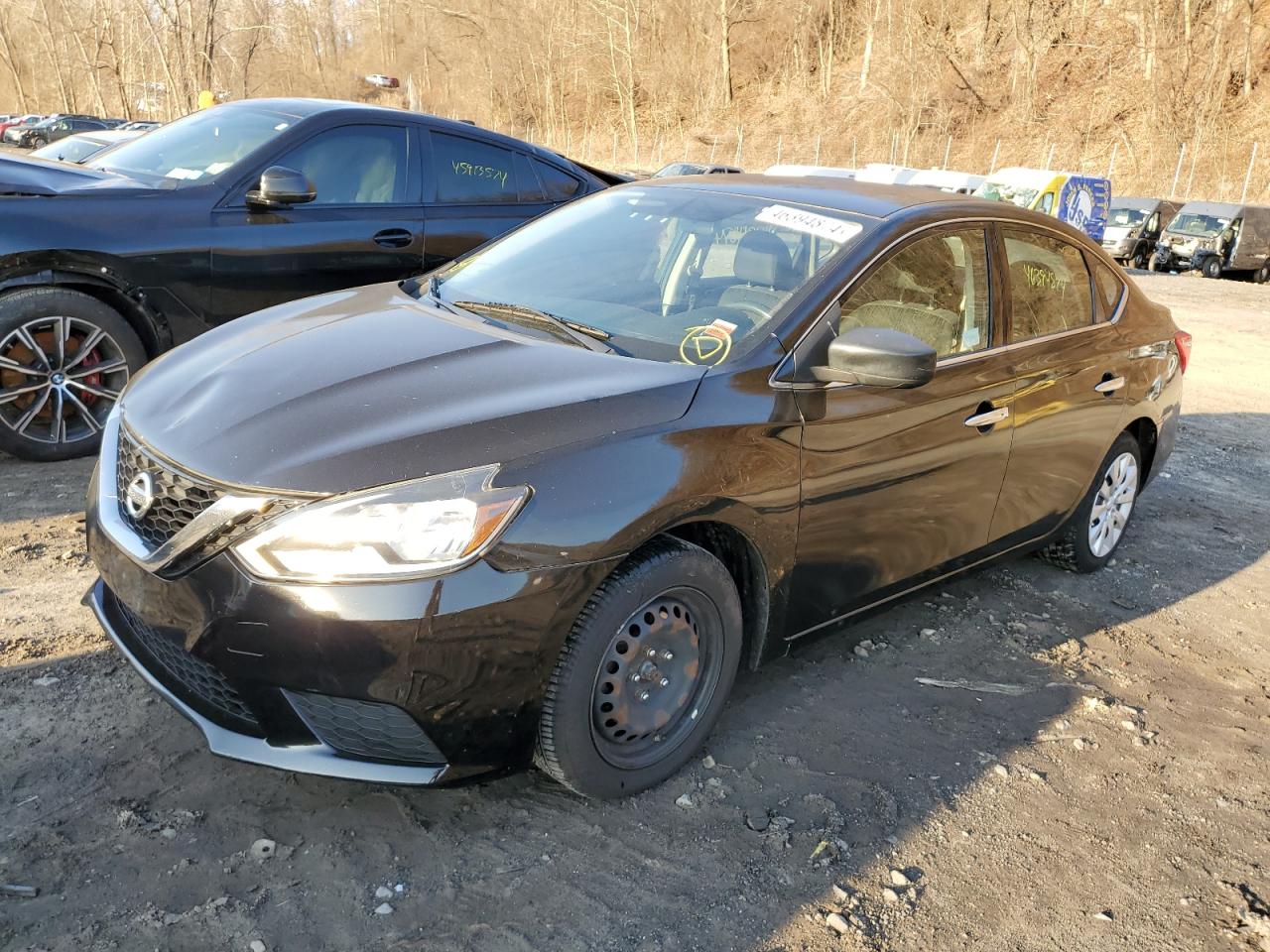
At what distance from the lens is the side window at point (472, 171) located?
5.96 m

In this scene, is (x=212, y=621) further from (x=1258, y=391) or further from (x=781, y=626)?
(x=1258, y=391)

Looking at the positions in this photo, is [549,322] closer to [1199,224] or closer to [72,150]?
[72,150]

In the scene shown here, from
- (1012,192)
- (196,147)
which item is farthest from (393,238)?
(1012,192)

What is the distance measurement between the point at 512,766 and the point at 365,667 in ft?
1.65

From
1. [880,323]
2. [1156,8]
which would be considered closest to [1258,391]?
[880,323]

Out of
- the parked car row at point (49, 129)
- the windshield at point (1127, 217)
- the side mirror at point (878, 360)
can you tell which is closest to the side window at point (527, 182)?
the side mirror at point (878, 360)

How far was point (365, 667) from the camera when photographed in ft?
7.56

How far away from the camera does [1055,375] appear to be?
4.02 m

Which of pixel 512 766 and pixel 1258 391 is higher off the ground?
pixel 512 766

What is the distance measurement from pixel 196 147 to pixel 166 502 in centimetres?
382

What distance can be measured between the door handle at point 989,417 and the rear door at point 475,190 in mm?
3333

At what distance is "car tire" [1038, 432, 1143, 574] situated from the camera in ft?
15.2

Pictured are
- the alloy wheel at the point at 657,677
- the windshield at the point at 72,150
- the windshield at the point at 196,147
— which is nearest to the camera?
the alloy wheel at the point at 657,677

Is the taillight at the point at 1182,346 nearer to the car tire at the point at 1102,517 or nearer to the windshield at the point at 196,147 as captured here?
the car tire at the point at 1102,517
